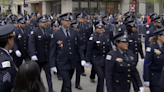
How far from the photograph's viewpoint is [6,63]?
315cm

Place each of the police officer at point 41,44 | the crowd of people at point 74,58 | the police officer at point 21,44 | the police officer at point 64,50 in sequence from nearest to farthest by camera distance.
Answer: the crowd of people at point 74,58, the police officer at point 64,50, the police officer at point 41,44, the police officer at point 21,44

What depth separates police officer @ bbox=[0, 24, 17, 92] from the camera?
3.09 meters

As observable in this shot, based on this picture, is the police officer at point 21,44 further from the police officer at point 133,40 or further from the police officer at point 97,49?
the police officer at point 133,40

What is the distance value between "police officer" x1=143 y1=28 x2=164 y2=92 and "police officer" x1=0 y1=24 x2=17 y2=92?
8.97ft

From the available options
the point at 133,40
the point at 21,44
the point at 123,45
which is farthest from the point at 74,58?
the point at 21,44

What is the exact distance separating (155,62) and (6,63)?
2.94m

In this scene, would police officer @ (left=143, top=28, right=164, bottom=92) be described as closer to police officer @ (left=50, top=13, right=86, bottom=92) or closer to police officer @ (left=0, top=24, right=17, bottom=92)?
police officer @ (left=50, top=13, right=86, bottom=92)

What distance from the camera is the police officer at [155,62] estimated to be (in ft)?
16.0

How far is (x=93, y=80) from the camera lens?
8453 millimetres

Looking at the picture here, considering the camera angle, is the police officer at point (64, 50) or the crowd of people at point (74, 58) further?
the police officer at point (64, 50)

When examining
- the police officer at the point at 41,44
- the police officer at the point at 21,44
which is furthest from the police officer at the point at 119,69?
the police officer at the point at 21,44

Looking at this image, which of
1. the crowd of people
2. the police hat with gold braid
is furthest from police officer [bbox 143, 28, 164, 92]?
the police hat with gold braid

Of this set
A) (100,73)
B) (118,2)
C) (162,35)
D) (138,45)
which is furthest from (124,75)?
(118,2)

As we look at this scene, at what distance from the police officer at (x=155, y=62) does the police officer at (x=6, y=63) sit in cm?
273
